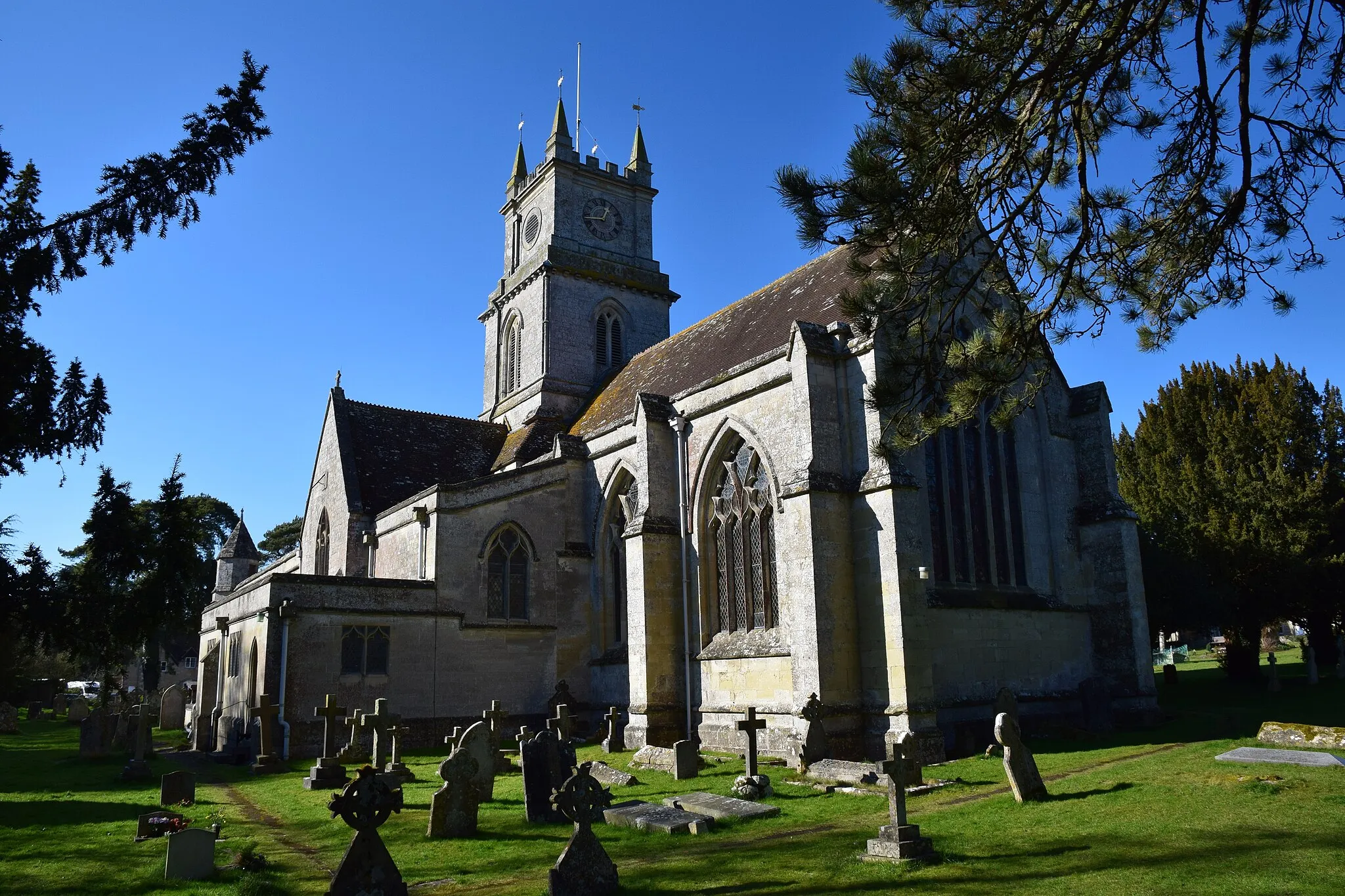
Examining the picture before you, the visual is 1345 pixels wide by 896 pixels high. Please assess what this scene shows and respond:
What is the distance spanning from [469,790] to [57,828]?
5806mm

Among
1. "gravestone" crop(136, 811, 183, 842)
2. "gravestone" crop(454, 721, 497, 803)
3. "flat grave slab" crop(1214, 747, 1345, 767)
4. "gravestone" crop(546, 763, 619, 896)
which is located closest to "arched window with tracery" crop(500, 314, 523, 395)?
"gravestone" crop(454, 721, 497, 803)

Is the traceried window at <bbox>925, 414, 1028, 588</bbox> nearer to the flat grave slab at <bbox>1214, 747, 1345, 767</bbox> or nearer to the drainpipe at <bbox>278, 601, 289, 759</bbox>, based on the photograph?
the flat grave slab at <bbox>1214, 747, 1345, 767</bbox>

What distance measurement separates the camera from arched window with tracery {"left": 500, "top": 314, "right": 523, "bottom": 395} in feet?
112

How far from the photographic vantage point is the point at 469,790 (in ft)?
36.2

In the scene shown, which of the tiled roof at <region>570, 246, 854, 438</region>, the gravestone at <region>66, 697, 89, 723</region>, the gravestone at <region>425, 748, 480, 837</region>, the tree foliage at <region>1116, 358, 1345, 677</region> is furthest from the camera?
the gravestone at <region>66, 697, 89, 723</region>

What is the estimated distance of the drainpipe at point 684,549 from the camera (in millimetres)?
19438

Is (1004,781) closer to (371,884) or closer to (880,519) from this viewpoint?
(880,519)

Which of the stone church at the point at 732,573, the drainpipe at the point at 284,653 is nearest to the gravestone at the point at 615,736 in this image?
the stone church at the point at 732,573

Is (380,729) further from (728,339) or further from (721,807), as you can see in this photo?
(728,339)

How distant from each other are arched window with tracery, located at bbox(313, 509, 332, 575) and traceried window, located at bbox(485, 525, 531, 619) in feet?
26.7

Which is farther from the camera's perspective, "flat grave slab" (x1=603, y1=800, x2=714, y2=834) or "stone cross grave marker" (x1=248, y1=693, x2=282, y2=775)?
"stone cross grave marker" (x1=248, y1=693, x2=282, y2=775)

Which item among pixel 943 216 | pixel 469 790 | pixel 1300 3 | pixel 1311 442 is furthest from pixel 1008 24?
pixel 1311 442

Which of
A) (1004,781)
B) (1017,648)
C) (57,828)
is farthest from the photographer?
(1017,648)

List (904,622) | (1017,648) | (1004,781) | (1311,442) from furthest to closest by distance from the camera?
1. (1311,442)
2. (1017,648)
3. (904,622)
4. (1004,781)
